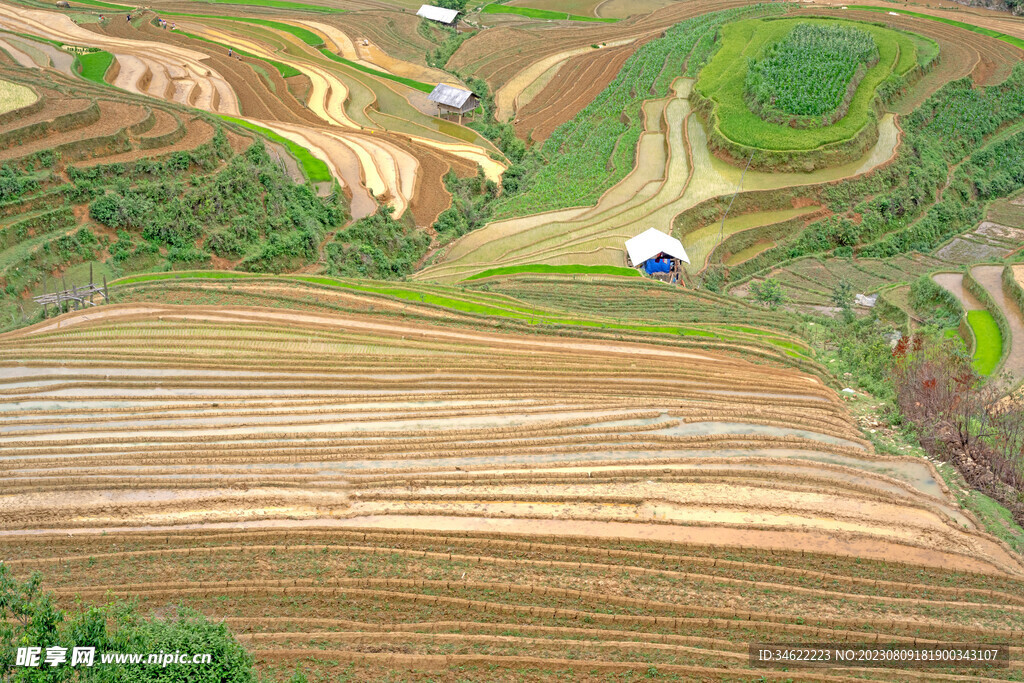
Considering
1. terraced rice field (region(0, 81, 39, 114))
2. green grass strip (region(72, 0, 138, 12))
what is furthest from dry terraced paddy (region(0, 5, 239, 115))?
terraced rice field (region(0, 81, 39, 114))

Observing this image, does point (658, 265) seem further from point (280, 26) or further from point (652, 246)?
point (280, 26)

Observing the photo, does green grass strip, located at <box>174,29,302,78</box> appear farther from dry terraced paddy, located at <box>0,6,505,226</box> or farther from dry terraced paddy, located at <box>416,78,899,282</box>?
dry terraced paddy, located at <box>416,78,899,282</box>

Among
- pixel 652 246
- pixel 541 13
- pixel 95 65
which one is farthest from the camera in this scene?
pixel 541 13

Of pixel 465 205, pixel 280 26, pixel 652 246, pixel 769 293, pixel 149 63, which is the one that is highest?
pixel 280 26

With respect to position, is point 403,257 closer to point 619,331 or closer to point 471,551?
point 619,331

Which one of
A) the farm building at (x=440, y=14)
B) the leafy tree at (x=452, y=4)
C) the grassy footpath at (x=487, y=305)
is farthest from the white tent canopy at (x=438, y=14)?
the grassy footpath at (x=487, y=305)

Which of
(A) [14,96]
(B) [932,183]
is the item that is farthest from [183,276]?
(B) [932,183]

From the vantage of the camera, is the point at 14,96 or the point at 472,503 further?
the point at 14,96
